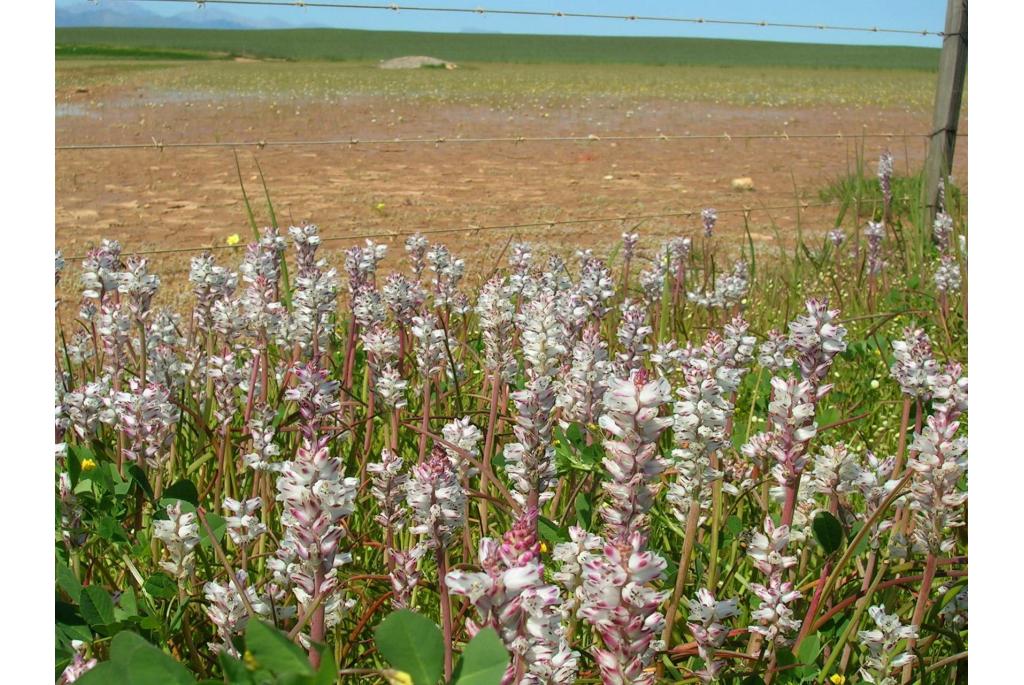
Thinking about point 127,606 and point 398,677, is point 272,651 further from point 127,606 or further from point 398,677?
point 127,606

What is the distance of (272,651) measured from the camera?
844 mm

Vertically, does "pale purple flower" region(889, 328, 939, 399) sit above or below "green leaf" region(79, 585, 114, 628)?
above

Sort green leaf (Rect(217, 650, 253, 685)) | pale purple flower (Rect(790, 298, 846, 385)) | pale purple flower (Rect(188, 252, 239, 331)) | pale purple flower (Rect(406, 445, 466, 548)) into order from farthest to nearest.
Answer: pale purple flower (Rect(188, 252, 239, 331))
pale purple flower (Rect(790, 298, 846, 385))
pale purple flower (Rect(406, 445, 466, 548))
green leaf (Rect(217, 650, 253, 685))

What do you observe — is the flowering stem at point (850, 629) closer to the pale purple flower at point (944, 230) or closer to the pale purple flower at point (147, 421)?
the pale purple flower at point (147, 421)

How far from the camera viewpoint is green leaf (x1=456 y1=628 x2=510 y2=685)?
88 cm

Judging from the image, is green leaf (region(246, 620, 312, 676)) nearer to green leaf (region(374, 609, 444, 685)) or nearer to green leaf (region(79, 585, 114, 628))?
green leaf (region(374, 609, 444, 685))

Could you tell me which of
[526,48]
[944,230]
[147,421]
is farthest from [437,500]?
[526,48]

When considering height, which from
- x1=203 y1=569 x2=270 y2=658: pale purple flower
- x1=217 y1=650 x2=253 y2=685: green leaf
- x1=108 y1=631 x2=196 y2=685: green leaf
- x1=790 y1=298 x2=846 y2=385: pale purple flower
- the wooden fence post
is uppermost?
the wooden fence post

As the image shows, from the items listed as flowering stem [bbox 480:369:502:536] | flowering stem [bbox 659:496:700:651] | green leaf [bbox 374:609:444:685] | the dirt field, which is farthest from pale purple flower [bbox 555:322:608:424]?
the dirt field

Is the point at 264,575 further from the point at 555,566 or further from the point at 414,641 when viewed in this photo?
the point at 414,641

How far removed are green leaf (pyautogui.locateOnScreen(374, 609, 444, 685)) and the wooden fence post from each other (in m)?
5.17

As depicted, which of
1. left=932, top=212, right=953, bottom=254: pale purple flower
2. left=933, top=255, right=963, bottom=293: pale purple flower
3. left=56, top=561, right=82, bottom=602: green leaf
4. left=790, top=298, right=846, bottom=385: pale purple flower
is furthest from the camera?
left=932, top=212, right=953, bottom=254: pale purple flower

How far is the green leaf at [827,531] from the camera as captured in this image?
5.03ft

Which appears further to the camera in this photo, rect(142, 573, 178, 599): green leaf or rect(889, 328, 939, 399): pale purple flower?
rect(889, 328, 939, 399): pale purple flower
